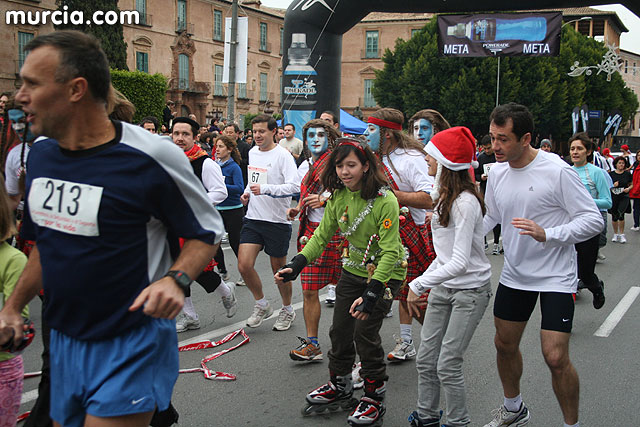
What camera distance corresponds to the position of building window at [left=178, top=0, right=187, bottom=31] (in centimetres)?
4750

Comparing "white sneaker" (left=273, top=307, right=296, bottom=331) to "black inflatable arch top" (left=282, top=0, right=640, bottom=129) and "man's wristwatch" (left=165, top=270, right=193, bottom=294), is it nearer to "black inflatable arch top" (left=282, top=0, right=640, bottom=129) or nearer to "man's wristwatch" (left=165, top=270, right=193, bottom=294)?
"man's wristwatch" (left=165, top=270, right=193, bottom=294)

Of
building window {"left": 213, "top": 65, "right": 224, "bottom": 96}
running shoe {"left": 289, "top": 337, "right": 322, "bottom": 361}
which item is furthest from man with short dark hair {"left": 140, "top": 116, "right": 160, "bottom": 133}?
building window {"left": 213, "top": 65, "right": 224, "bottom": 96}

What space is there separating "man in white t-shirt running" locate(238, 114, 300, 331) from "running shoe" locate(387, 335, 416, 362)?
124 centimetres

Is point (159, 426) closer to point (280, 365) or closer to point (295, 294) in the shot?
point (280, 365)

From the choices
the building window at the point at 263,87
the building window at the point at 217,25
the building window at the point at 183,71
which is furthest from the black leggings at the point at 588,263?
the building window at the point at 263,87

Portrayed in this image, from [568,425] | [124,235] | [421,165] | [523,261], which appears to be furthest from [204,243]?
[421,165]

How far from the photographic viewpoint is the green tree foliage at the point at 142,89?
28703 millimetres

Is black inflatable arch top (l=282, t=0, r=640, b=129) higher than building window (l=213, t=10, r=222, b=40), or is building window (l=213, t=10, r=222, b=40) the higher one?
building window (l=213, t=10, r=222, b=40)

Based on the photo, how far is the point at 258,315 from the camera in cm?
634

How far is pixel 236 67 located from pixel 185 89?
33652 mm

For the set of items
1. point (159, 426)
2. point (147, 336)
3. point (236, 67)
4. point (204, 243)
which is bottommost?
point (159, 426)

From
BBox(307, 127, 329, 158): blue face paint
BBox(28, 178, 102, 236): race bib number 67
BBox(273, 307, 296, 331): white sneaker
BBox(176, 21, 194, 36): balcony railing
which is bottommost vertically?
BBox(273, 307, 296, 331): white sneaker

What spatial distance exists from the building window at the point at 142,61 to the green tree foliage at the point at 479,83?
16115mm

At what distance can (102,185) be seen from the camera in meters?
2.18
